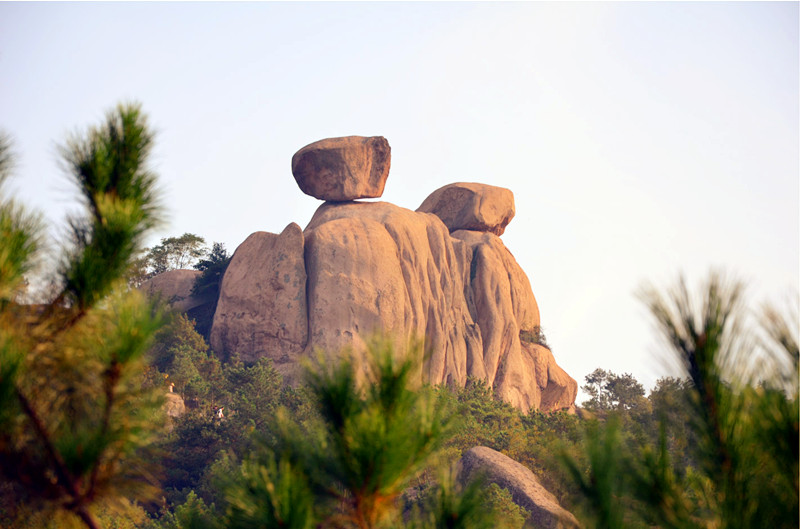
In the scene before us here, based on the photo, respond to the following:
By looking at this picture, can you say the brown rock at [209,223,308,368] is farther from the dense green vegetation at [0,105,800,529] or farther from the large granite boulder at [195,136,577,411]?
the dense green vegetation at [0,105,800,529]

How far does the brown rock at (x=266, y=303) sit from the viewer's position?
1101 inches

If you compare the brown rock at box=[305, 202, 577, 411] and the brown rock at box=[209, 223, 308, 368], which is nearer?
the brown rock at box=[209, 223, 308, 368]

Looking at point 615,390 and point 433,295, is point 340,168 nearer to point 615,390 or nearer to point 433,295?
point 433,295

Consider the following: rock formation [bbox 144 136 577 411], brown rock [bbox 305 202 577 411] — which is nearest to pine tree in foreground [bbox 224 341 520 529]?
rock formation [bbox 144 136 577 411]

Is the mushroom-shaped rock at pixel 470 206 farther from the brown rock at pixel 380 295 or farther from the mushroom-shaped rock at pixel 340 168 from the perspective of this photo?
the mushroom-shaped rock at pixel 340 168

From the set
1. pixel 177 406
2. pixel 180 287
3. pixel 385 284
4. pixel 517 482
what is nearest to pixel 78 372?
pixel 517 482

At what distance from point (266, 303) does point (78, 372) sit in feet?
78.9

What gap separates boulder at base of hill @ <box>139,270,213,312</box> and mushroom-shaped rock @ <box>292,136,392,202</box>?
21.3 feet

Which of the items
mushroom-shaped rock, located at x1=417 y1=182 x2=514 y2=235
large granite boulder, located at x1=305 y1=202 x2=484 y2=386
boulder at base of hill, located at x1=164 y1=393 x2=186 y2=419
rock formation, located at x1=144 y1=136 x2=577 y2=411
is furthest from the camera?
mushroom-shaped rock, located at x1=417 y1=182 x2=514 y2=235

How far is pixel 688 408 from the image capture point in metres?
4.07

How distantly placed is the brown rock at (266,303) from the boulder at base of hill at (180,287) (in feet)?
14.5

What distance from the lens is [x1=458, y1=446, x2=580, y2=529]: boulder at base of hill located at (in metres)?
17.5

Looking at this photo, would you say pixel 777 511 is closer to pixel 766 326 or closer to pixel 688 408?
pixel 688 408

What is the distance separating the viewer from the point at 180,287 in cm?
3438
